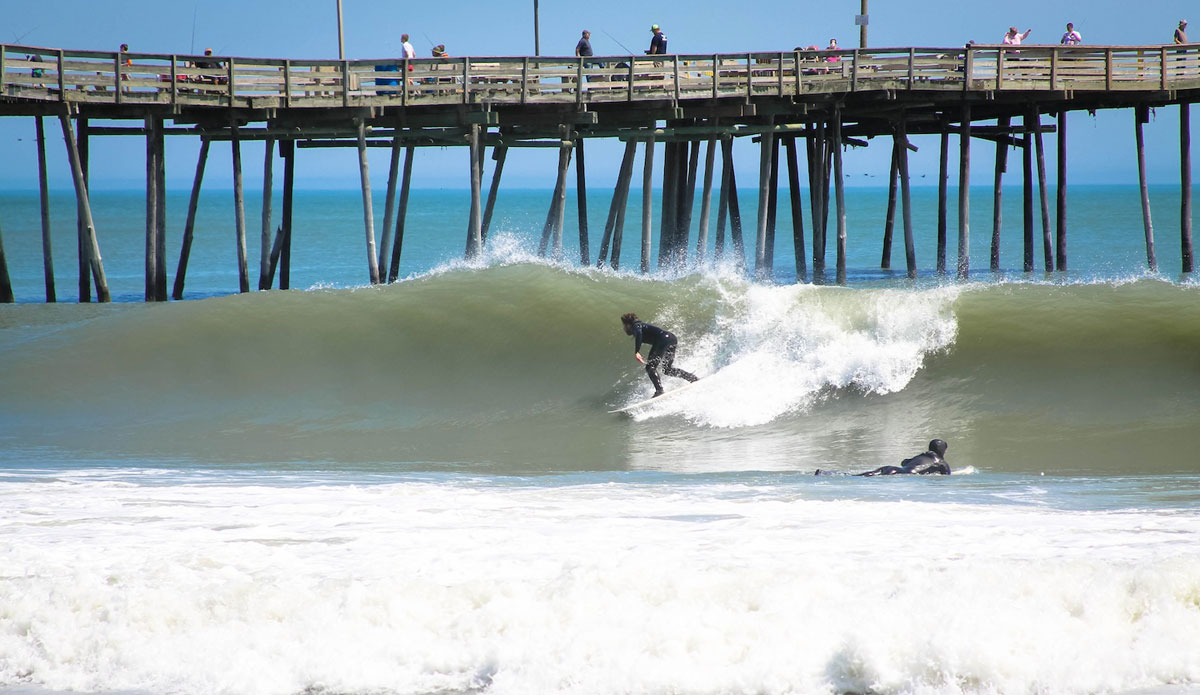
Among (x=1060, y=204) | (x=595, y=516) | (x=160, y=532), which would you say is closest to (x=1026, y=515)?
(x=595, y=516)

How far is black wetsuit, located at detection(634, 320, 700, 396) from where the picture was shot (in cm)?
1317

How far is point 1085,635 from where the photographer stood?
497cm

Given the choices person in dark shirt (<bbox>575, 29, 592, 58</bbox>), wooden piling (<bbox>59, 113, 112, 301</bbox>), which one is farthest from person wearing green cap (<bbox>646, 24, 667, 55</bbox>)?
wooden piling (<bbox>59, 113, 112, 301</bbox>)

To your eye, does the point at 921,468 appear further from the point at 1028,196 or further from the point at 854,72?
the point at 1028,196

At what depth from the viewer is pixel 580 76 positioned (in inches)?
722

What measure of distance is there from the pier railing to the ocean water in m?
3.08

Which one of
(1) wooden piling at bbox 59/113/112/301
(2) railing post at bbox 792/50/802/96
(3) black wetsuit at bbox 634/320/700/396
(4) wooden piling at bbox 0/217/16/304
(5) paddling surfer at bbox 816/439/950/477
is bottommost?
(5) paddling surfer at bbox 816/439/950/477

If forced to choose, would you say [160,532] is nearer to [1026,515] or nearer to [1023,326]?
[1026,515]

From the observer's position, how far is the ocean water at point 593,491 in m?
4.97

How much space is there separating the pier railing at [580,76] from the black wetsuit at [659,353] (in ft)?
21.8

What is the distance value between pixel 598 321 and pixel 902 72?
7704mm

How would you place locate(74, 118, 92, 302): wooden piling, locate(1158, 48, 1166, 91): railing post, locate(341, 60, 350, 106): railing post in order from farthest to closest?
1. locate(1158, 48, 1166, 91): railing post
2. locate(74, 118, 92, 302): wooden piling
3. locate(341, 60, 350, 106): railing post

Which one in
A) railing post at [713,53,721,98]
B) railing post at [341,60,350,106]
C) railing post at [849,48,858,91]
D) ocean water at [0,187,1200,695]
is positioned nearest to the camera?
ocean water at [0,187,1200,695]

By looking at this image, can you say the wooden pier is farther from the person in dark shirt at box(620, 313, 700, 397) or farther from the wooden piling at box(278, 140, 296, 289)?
the person in dark shirt at box(620, 313, 700, 397)
